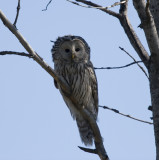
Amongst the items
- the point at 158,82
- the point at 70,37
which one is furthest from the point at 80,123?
the point at 158,82

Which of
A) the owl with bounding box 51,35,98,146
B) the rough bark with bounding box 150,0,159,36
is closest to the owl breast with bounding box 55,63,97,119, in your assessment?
the owl with bounding box 51,35,98,146

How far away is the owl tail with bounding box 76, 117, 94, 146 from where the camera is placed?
5781 millimetres

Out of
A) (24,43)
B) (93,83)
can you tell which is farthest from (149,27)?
(93,83)

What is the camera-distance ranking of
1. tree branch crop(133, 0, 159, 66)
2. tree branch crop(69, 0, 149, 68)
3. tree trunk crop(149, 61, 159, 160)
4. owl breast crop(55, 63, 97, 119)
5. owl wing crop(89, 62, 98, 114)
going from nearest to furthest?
tree branch crop(133, 0, 159, 66) < tree trunk crop(149, 61, 159, 160) < tree branch crop(69, 0, 149, 68) < owl breast crop(55, 63, 97, 119) < owl wing crop(89, 62, 98, 114)

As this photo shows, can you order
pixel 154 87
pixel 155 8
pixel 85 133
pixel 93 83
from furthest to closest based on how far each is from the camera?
pixel 93 83
pixel 85 133
pixel 155 8
pixel 154 87

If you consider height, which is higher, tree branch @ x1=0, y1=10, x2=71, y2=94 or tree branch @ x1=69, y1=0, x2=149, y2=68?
tree branch @ x1=69, y1=0, x2=149, y2=68

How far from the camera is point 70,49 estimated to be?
607 centimetres

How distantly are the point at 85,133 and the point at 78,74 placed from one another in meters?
0.97

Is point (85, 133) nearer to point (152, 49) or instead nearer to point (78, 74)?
point (78, 74)

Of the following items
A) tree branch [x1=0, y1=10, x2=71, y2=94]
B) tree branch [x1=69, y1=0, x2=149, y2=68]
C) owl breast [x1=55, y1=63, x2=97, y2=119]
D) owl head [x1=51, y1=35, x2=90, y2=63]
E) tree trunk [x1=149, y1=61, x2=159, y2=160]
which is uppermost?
owl head [x1=51, y1=35, x2=90, y2=63]

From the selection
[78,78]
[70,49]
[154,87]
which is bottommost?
[154,87]

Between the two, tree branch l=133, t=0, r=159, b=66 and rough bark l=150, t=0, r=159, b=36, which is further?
rough bark l=150, t=0, r=159, b=36

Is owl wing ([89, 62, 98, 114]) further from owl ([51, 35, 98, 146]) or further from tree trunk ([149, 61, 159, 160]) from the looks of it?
tree trunk ([149, 61, 159, 160])

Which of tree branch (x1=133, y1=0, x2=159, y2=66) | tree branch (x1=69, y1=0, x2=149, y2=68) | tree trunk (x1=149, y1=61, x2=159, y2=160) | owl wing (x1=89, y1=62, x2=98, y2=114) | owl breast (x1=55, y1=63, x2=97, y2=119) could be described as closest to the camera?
tree branch (x1=133, y1=0, x2=159, y2=66)
